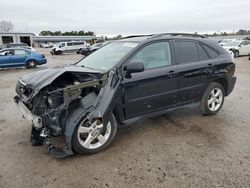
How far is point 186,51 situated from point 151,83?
1180 millimetres

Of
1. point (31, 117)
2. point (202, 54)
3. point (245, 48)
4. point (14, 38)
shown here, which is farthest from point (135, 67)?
point (14, 38)

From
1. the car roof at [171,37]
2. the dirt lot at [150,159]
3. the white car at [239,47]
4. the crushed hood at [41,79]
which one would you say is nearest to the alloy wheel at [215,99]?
the dirt lot at [150,159]

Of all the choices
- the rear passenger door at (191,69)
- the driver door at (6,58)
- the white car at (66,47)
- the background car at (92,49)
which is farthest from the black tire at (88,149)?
the white car at (66,47)

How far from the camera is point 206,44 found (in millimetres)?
5117

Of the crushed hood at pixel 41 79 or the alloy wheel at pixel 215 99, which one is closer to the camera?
the crushed hood at pixel 41 79

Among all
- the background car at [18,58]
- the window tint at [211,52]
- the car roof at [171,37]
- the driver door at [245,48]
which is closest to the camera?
the car roof at [171,37]

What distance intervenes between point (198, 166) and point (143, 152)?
839 millimetres

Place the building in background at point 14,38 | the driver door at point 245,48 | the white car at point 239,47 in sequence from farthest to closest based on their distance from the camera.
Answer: the building in background at point 14,38, the driver door at point 245,48, the white car at point 239,47

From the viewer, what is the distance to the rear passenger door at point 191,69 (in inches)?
180

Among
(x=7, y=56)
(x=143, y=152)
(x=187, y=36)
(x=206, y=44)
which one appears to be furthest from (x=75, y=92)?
(x=7, y=56)

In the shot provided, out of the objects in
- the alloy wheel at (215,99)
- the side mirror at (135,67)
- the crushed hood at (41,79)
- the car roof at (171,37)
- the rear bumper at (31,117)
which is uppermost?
the car roof at (171,37)

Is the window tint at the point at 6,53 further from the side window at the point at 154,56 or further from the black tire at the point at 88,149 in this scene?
the black tire at the point at 88,149

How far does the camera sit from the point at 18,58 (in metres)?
16.1

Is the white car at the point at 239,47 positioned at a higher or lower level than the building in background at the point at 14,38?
lower
